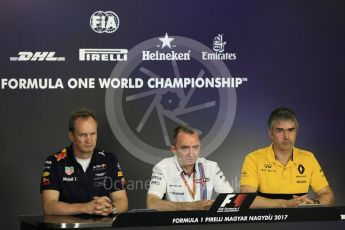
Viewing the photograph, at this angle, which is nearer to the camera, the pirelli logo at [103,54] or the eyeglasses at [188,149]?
the eyeglasses at [188,149]

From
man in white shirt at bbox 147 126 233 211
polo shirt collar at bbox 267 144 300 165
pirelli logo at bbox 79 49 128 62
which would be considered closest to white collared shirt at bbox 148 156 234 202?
man in white shirt at bbox 147 126 233 211

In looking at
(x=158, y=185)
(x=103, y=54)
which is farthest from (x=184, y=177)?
(x=103, y=54)

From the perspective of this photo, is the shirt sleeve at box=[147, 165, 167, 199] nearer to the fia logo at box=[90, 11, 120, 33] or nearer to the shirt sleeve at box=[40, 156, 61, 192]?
the shirt sleeve at box=[40, 156, 61, 192]

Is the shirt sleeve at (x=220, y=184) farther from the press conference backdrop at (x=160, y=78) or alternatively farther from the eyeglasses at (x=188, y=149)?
the press conference backdrop at (x=160, y=78)

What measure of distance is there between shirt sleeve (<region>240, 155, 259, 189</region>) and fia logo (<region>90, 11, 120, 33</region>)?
1490 millimetres

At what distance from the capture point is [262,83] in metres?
6.02

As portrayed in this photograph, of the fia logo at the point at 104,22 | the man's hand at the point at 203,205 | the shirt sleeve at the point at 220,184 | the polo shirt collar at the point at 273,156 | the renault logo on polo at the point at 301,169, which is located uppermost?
the fia logo at the point at 104,22

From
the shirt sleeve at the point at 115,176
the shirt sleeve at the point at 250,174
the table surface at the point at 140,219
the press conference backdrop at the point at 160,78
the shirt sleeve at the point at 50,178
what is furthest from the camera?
the press conference backdrop at the point at 160,78

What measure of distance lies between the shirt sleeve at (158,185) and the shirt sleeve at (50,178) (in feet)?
2.15

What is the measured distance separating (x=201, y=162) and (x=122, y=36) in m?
1.21

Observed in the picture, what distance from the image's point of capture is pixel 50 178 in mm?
5047

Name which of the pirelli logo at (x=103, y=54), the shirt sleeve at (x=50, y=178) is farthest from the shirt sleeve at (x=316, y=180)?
the shirt sleeve at (x=50, y=178)

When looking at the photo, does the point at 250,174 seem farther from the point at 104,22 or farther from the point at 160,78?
the point at 104,22

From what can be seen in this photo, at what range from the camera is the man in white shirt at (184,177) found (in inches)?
202
